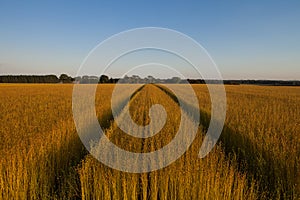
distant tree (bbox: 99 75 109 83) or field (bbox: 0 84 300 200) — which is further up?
distant tree (bbox: 99 75 109 83)

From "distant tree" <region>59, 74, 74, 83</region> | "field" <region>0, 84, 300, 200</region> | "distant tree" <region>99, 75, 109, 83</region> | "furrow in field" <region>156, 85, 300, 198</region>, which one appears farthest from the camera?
"distant tree" <region>59, 74, 74, 83</region>

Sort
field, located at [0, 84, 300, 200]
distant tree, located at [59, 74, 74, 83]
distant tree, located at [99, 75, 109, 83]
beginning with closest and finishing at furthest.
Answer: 1. field, located at [0, 84, 300, 200]
2. distant tree, located at [99, 75, 109, 83]
3. distant tree, located at [59, 74, 74, 83]

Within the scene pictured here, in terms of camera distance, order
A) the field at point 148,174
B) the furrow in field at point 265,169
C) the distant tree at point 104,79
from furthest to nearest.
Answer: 1. the distant tree at point 104,79
2. the furrow in field at point 265,169
3. the field at point 148,174

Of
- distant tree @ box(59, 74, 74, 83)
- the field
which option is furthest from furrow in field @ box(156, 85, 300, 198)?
distant tree @ box(59, 74, 74, 83)

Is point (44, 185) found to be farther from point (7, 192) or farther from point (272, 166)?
point (272, 166)

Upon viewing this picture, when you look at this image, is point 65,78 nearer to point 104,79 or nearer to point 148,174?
point 104,79

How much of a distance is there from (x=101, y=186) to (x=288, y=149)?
322 centimetres

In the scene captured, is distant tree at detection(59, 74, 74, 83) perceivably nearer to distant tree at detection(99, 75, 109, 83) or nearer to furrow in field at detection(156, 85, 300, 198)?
distant tree at detection(99, 75, 109, 83)

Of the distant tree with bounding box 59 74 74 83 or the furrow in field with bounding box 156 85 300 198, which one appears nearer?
the furrow in field with bounding box 156 85 300 198

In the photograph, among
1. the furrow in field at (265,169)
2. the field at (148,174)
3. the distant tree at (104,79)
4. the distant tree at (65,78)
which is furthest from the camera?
the distant tree at (65,78)

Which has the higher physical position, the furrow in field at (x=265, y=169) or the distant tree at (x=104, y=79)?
the distant tree at (x=104, y=79)

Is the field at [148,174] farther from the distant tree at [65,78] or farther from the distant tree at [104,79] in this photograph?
the distant tree at [65,78]

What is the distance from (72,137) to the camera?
695 cm

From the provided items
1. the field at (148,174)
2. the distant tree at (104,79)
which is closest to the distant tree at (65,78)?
the distant tree at (104,79)
